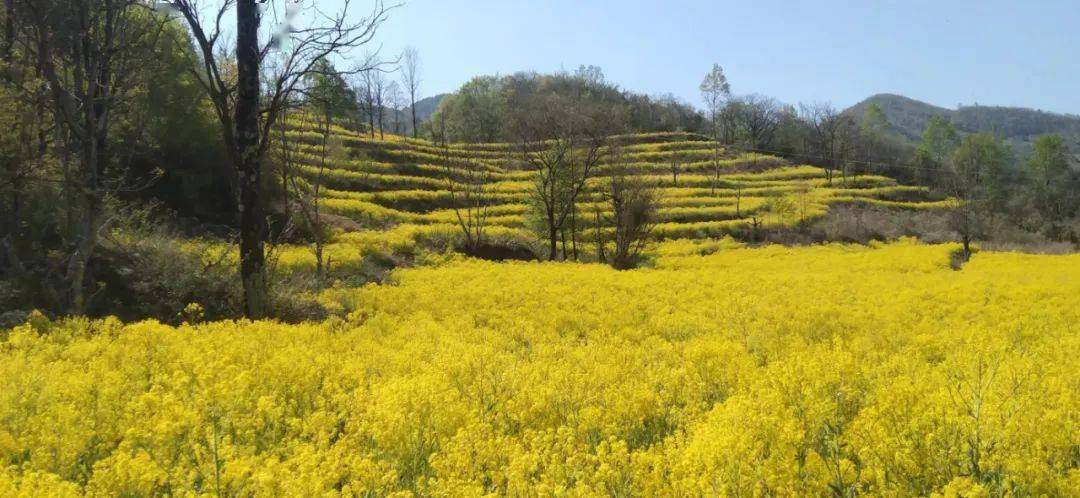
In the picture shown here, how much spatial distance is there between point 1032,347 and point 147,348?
1209 centimetres

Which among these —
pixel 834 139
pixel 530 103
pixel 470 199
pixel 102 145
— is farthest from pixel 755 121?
pixel 102 145

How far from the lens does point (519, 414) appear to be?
5402 mm

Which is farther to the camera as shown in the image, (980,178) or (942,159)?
(942,159)

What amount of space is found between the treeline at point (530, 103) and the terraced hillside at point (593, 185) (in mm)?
10920

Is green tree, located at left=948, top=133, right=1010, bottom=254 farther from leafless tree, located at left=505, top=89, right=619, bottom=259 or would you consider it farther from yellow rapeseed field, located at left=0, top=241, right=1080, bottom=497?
yellow rapeseed field, located at left=0, top=241, right=1080, bottom=497

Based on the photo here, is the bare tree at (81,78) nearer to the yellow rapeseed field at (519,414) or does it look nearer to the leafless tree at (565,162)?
the yellow rapeseed field at (519,414)

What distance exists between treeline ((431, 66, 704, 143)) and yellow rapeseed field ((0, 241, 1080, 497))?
68673 millimetres

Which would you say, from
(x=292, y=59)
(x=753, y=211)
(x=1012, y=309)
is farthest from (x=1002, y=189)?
(x=292, y=59)

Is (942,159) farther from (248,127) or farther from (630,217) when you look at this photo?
(248,127)

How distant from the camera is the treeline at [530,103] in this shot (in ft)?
320

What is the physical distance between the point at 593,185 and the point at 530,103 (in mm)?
26913

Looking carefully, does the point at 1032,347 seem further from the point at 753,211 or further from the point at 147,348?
the point at 753,211

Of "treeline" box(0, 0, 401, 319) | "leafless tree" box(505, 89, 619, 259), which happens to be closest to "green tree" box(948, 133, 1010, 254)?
"leafless tree" box(505, 89, 619, 259)

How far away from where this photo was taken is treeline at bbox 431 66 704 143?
97562 millimetres
